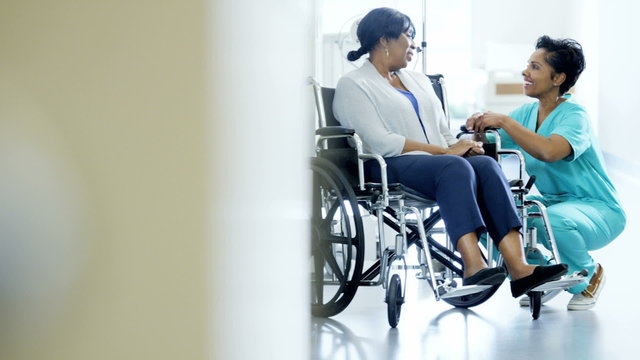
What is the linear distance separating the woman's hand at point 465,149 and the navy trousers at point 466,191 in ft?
0.34

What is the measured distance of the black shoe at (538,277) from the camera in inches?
75.4

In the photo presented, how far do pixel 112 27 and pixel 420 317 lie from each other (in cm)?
224

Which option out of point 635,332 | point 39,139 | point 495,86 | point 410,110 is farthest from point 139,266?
point 495,86

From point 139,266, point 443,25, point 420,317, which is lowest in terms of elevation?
point 420,317

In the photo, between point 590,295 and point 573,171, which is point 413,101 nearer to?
point 573,171

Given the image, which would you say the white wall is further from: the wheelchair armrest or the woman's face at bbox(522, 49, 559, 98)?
the wheelchair armrest

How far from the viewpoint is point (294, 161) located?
376 millimetres

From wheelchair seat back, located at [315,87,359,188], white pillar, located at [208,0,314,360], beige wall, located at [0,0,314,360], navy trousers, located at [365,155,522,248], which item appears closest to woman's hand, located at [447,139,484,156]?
navy trousers, located at [365,155,522,248]

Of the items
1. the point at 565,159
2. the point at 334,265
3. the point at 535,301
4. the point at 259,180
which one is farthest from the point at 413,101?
the point at 259,180

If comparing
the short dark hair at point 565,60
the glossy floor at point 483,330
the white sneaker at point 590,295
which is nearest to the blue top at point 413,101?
the short dark hair at point 565,60

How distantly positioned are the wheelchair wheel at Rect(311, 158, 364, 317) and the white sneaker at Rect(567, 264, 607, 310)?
0.74 m

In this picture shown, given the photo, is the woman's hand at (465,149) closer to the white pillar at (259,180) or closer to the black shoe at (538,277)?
the black shoe at (538,277)

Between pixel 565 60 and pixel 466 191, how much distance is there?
83 cm

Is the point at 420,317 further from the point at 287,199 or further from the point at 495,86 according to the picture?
the point at 495,86
